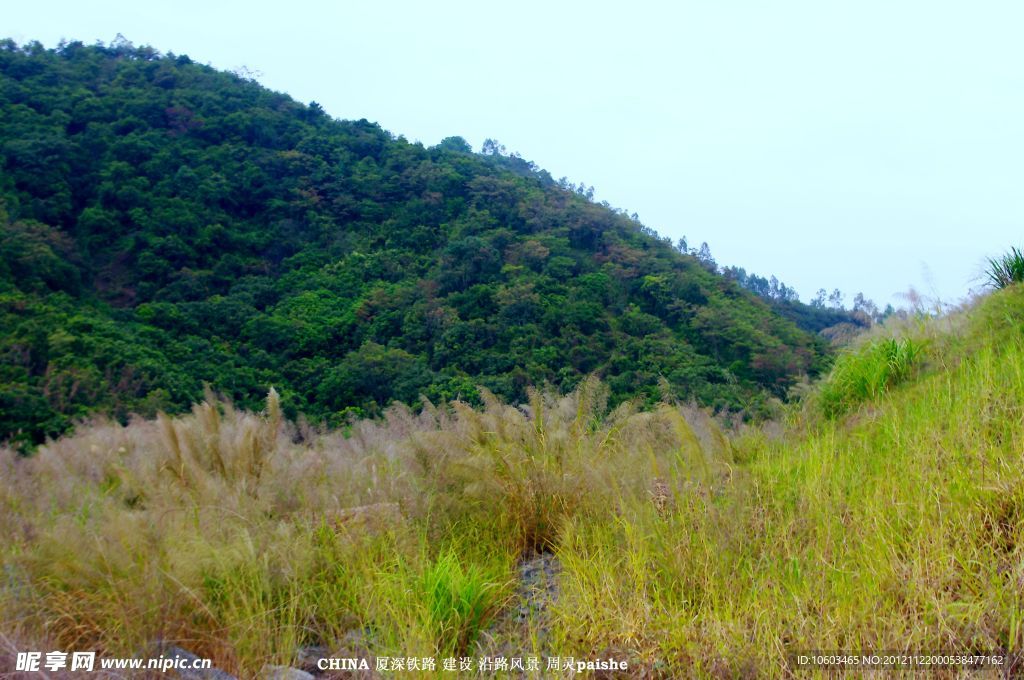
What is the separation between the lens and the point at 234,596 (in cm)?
Answer: 357

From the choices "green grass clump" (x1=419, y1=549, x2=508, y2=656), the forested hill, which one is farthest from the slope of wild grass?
the forested hill

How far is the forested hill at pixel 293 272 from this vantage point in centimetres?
1989

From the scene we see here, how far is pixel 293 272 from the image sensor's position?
30.2 meters

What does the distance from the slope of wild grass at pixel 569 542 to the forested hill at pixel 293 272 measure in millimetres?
9389

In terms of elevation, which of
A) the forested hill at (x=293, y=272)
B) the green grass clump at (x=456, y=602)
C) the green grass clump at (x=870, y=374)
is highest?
the forested hill at (x=293, y=272)

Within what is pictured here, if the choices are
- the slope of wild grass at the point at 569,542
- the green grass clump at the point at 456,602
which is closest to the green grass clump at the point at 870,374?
the slope of wild grass at the point at 569,542

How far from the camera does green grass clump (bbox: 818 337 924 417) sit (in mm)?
6098

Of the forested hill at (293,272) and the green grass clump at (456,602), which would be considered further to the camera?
the forested hill at (293,272)

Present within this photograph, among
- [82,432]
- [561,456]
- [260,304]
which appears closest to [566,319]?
[260,304]

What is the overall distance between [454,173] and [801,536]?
34.2m

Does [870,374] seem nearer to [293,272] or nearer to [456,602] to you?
[456,602]

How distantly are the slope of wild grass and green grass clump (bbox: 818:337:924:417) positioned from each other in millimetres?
715

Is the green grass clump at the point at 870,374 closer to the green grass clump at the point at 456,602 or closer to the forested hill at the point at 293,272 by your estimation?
the green grass clump at the point at 456,602

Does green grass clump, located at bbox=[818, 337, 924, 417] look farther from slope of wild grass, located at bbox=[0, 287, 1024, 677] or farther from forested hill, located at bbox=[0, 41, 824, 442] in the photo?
forested hill, located at bbox=[0, 41, 824, 442]
